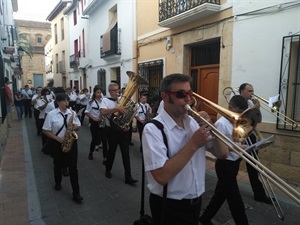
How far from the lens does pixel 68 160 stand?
4094 mm

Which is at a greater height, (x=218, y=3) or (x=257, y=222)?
(x=218, y=3)

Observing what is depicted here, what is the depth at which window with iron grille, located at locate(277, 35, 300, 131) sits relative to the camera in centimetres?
492

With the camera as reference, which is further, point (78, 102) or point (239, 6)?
point (78, 102)

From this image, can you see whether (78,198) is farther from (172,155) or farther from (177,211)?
(172,155)

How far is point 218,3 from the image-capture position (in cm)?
642

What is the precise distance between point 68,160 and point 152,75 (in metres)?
6.49

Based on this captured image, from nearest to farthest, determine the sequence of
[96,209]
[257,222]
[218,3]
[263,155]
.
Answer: [257,222]
[96,209]
[263,155]
[218,3]

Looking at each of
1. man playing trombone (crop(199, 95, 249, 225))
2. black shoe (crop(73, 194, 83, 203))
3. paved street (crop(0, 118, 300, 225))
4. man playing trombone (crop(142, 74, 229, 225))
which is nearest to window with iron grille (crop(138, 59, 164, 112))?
paved street (crop(0, 118, 300, 225))

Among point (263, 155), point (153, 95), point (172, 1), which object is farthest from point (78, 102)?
point (263, 155)

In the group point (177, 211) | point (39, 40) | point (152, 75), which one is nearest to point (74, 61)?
point (152, 75)

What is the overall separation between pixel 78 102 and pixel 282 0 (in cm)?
938

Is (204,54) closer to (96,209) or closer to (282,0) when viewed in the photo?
(282,0)

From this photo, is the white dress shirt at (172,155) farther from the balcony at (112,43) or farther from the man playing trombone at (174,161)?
the balcony at (112,43)

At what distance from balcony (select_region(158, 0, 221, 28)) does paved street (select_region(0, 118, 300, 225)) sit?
3.72m
